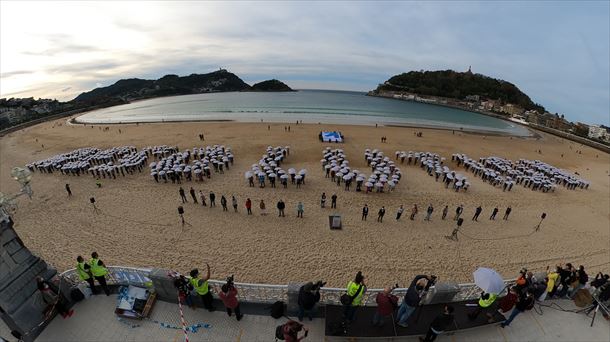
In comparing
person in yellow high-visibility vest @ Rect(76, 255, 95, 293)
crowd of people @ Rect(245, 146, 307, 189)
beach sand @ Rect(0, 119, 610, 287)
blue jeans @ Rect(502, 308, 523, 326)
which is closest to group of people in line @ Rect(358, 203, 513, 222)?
beach sand @ Rect(0, 119, 610, 287)

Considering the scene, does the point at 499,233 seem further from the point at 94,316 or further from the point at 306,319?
the point at 94,316

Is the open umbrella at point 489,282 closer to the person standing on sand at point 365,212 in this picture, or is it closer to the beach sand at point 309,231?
the beach sand at point 309,231

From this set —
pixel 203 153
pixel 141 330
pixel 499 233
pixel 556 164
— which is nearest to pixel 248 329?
pixel 141 330

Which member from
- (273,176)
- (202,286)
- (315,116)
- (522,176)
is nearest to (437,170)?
(522,176)

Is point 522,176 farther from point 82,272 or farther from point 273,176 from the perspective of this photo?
point 82,272

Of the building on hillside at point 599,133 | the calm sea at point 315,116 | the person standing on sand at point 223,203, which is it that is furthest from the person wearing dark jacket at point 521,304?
the building on hillside at point 599,133
